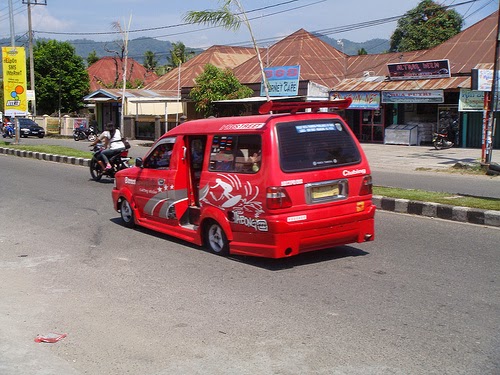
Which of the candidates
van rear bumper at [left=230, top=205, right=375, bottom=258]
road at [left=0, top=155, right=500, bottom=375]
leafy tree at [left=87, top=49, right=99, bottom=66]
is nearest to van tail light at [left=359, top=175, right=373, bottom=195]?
van rear bumper at [left=230, top=205, right=375, bottom=258]

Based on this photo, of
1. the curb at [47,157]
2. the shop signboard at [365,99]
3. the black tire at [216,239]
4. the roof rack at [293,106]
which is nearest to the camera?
the roof rack at [293,106]

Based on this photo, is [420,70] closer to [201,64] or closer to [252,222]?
[201,64]

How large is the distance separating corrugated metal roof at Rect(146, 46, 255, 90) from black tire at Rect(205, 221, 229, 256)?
3653 cm

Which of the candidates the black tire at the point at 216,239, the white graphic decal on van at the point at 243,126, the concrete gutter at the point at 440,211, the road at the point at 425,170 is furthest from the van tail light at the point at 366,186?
the road at the point at 425,170

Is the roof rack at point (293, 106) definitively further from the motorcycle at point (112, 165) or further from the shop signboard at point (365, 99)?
the shop signboard at point (365, 99)

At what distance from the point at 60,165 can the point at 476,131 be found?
18001 millimetres

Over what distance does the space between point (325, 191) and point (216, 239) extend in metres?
1.61

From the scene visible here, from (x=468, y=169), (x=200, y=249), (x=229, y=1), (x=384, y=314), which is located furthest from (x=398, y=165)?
(x=384, y=314)

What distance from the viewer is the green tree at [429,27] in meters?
47.5

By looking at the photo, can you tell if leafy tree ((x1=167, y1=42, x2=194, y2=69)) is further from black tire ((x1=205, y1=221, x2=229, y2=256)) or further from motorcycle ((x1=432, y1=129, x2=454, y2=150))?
black tire ((x1=205, y1=221, x2=229, y2=256))

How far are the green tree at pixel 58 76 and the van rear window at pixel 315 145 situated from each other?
2087 inches

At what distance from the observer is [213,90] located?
33469 millimetres

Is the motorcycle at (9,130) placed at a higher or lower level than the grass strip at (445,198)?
higher

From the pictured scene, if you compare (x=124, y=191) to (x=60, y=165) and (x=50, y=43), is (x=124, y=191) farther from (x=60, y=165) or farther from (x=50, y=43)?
(x=50, y=43)
